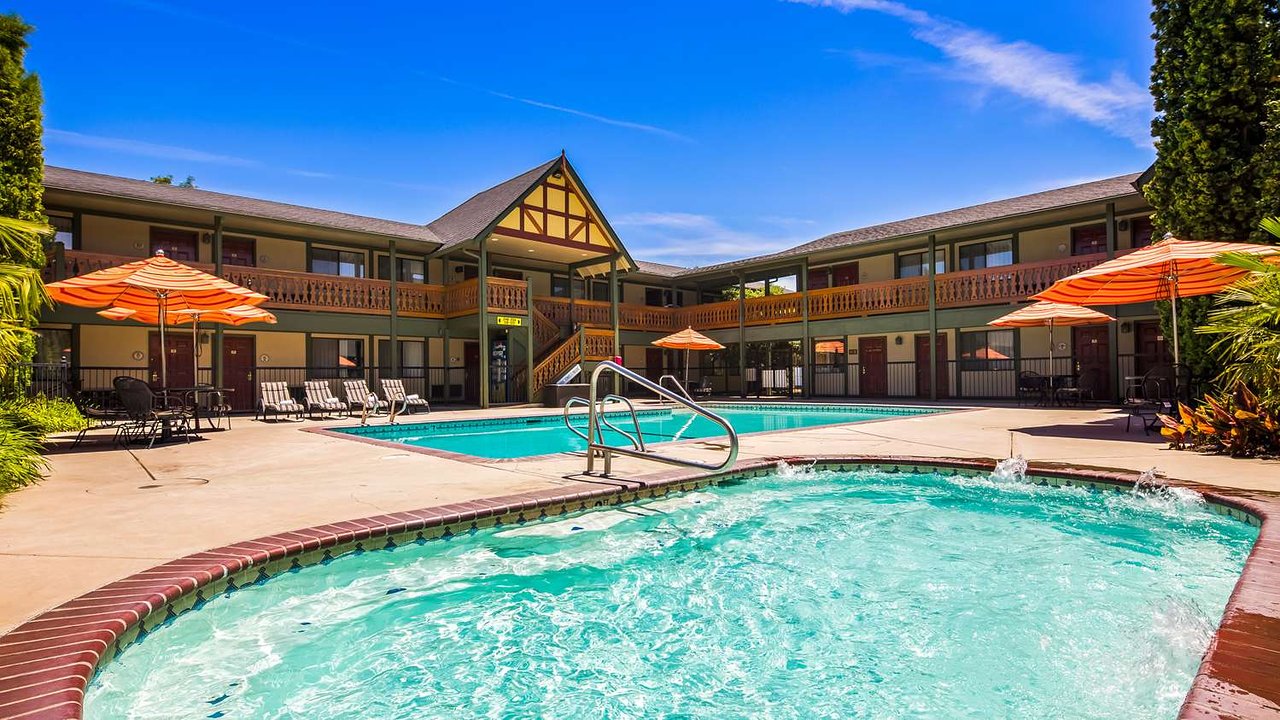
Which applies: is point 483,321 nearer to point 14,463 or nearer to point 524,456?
point 524,456

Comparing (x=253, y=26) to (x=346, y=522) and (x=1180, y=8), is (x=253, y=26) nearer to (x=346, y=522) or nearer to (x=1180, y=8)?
(x=346, y=522)

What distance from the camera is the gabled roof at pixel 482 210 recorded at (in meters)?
19.8

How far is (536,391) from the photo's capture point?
19.9 metres

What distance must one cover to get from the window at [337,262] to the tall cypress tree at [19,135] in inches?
366

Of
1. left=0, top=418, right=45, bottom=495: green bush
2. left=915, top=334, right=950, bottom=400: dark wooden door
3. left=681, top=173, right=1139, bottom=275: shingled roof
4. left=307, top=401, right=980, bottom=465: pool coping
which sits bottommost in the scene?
left=307, top=401, right=980, bottom=465: pool coping

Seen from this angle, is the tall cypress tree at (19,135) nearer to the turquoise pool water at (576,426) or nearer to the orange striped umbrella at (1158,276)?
the turquoise pool water at (576,426)

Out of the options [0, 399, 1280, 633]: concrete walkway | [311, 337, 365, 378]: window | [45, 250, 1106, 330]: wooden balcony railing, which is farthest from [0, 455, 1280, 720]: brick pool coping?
[311, 337, 365, 378]: window

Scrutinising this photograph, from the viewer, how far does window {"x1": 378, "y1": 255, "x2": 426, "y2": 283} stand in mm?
21922

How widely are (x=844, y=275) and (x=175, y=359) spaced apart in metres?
23.1

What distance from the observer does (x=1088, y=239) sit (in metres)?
19.2

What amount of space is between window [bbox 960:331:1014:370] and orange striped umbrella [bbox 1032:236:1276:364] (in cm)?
1054

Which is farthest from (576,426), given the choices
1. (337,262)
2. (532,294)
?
(337,262)

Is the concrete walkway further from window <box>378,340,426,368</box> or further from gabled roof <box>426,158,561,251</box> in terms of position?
window <box>378,340,426,368</box>

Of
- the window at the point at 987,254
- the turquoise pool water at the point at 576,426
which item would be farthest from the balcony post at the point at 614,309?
the window at the point at 987,254
